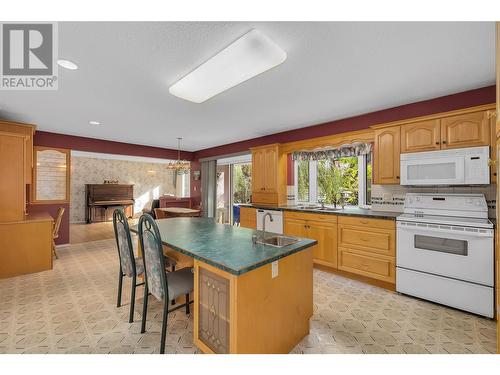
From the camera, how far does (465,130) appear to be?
101 inches

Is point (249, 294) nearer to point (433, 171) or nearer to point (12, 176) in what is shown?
point (433, 171)

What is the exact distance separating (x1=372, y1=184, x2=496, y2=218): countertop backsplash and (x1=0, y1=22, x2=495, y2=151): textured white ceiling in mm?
1157

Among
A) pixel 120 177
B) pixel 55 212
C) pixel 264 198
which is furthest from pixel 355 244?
pixel 120 177

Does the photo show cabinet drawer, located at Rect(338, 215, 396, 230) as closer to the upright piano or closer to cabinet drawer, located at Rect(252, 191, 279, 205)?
cabinet drawer, located at Rect(252, 191, 279, 205)

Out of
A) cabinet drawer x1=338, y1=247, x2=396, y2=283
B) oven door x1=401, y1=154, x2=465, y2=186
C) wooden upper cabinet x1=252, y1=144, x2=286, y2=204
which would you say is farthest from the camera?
wooden upper cabinet x1=252, y1=144, x2=286, y2=204

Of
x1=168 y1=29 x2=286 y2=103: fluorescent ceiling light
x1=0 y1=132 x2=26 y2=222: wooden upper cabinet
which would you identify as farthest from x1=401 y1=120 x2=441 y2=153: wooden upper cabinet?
x1=0 y1=132 x2=26 y2=222: wooden upper cabinet

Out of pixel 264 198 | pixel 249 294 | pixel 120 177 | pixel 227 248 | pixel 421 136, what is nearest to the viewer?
pixel 249 294

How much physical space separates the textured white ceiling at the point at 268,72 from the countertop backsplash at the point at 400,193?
1157mm

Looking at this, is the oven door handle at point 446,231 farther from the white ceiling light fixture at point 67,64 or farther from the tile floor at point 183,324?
the white ceiling light fixture at point 67,64

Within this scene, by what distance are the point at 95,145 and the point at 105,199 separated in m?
4.51

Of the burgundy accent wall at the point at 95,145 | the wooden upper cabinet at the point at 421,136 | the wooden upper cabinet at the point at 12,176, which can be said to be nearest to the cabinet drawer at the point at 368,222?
the wooden upper cabinet at the point at 421,136

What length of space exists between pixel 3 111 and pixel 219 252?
4217 millimetres

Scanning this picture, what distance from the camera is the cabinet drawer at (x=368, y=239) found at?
2.87m

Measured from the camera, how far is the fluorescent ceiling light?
64.8 inches
